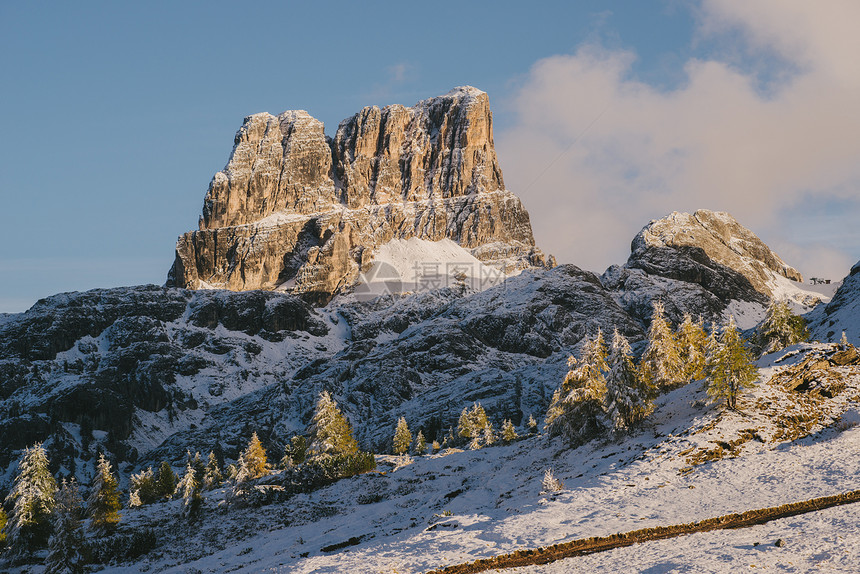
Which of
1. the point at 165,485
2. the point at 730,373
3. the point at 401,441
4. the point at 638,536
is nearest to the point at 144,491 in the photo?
the point at 165,485

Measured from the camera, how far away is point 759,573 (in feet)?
80.5

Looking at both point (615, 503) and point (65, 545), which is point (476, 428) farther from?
point (615, 503)

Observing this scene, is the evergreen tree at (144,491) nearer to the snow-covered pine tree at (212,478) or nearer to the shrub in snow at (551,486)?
the snow-covered pine tree at (212,478)

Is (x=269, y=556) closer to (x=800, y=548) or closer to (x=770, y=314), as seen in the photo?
(x=800, y=548)

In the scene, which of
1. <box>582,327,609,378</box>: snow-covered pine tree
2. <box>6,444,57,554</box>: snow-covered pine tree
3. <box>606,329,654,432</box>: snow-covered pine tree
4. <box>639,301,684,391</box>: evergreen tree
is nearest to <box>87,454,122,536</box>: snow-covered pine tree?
<box>6,444,57,554</box>: snow-covered pine tree

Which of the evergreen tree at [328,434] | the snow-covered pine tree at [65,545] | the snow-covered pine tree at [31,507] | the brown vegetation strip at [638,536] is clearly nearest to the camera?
the brown vegetation strip at [638,536]

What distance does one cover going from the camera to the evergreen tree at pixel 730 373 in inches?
1721

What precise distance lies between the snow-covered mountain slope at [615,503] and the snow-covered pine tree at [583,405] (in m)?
1.62

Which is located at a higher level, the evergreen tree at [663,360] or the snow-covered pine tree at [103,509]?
the evergreen tree at [663,360]

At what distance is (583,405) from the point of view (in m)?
54.0

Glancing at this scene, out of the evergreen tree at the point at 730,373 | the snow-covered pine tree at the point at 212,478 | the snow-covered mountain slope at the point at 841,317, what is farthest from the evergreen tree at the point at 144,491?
the snow-covered mountain slope at the point at 841,317

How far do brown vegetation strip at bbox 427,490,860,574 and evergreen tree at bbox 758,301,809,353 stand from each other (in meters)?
35.6

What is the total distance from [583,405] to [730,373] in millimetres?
12949

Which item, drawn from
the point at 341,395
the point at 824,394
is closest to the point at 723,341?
the point at 824,394
